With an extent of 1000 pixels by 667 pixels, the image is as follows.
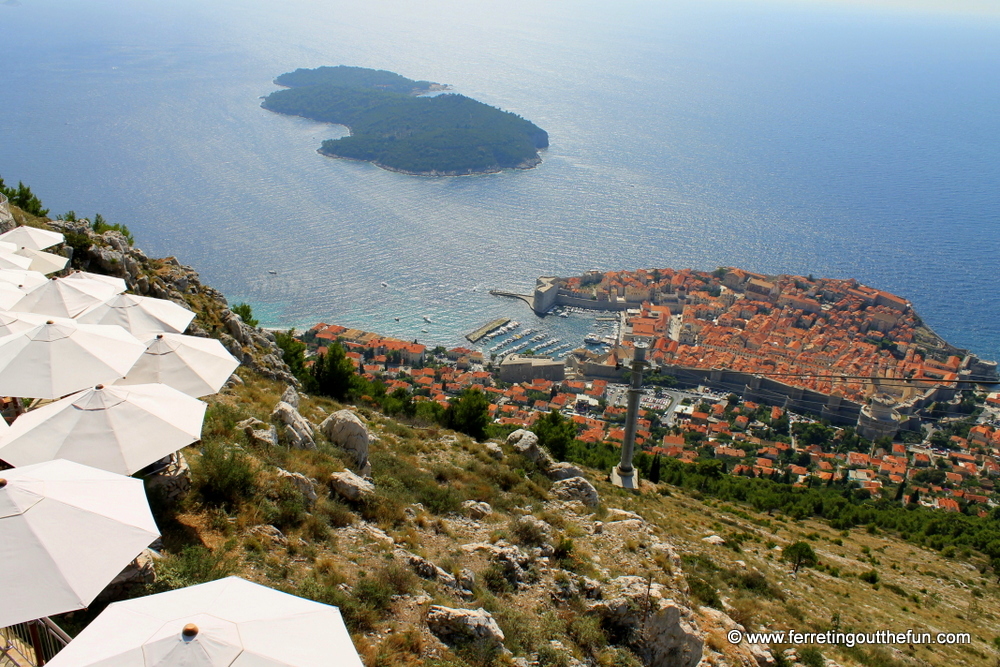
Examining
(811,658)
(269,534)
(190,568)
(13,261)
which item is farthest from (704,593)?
(13,261)

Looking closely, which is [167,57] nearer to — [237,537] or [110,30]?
[110,30]

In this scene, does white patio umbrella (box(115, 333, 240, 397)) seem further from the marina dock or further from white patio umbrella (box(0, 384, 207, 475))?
the marina dock

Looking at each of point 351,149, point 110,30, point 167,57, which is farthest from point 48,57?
point 351,149

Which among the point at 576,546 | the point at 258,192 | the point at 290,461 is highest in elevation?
the point at 290,461

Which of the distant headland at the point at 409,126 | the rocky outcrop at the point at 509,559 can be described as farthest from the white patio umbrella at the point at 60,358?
the distant headland at the point at 409,126

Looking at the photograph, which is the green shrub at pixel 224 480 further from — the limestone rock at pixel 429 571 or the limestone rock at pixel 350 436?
the limestone rock at pixel 350 436

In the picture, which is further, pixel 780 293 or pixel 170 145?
pixel 170 145

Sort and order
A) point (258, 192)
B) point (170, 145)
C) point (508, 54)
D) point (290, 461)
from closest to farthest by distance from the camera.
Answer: point (290, 461)
point (258, 192)
point (170, 145)
point (508, 54)

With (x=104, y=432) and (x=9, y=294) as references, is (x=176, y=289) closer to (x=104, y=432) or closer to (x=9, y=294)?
(x=9, y=294)
